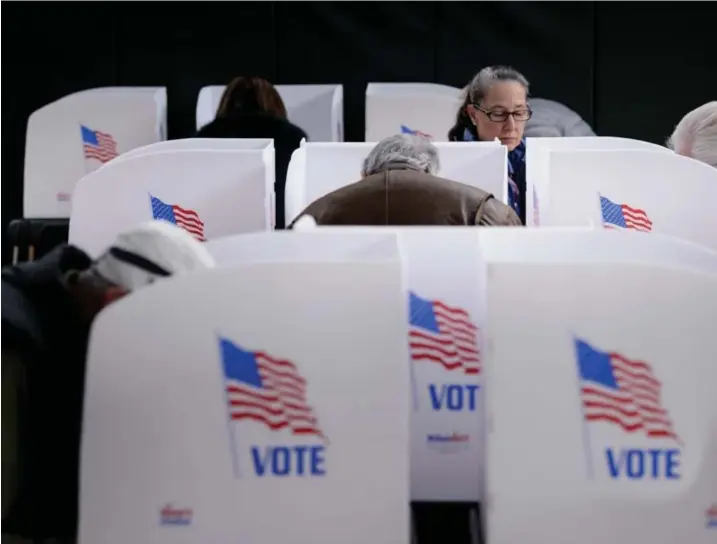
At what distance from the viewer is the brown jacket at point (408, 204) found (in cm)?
270

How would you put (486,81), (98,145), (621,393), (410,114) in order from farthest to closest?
(410,114) < (98,145) < (486,81) < (621,393)

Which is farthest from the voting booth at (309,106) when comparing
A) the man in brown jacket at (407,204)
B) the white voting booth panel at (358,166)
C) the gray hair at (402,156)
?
the man in brown jacket at (407,204)

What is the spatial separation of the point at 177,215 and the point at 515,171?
37.9 inches

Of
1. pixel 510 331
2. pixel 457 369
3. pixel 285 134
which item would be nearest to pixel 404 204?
pixel 457 369

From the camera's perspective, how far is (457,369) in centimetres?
220

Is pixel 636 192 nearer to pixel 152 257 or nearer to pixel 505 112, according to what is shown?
pixel 505 112

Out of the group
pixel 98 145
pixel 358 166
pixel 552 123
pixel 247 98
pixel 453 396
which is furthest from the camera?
pixel 98 145

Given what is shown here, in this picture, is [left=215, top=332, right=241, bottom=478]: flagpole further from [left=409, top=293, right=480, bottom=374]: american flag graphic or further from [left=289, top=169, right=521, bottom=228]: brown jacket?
[left=289, top=169, right=521, bottom=228]: brown jacket

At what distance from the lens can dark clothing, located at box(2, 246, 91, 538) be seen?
80.0 inches

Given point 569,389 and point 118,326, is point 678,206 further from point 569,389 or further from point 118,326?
point 118,326

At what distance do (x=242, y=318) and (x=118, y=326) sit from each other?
7.2 inches

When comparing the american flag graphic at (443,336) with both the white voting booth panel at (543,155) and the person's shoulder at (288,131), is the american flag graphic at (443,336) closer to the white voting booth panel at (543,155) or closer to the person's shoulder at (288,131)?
the white voting booth panel at (543,155)

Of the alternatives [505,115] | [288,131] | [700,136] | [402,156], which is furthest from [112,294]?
[288,131]

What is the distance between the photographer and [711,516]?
6.47ft
